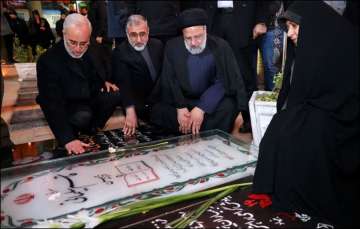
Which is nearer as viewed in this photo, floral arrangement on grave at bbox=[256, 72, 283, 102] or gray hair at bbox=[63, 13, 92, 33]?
floral arrangement on grave at bbox=[256, 72, 283, 102]

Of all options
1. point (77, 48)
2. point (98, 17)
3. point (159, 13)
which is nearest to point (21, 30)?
point (98, 17)

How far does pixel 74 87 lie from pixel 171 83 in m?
0.88

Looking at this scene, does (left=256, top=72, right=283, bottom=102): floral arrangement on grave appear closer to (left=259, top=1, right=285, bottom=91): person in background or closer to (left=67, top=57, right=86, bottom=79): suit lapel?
(left=259, top=1, right=285, bottom=91): person in background

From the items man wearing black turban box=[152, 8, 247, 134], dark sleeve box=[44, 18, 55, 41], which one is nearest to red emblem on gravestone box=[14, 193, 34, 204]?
man wearing black turban box=[152, 8, 247, 134]

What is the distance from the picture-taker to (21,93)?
4828 millimetres

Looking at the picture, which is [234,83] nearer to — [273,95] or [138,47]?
[273,95]

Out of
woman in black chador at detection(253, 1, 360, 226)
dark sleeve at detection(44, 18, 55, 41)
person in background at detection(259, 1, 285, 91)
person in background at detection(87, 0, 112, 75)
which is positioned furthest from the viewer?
dark sleeve at detection(44, 18, 55, 41)

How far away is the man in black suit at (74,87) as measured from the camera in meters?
2.61

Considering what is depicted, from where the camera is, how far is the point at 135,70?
3.36 metres

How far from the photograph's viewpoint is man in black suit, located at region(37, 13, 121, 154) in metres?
2.61

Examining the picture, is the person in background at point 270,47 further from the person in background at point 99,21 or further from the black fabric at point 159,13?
the person in background at point 99,21

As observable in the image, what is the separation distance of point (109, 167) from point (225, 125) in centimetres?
132

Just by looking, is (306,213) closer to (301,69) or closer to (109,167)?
(301,69)

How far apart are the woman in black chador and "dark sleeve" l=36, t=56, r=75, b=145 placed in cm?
154
